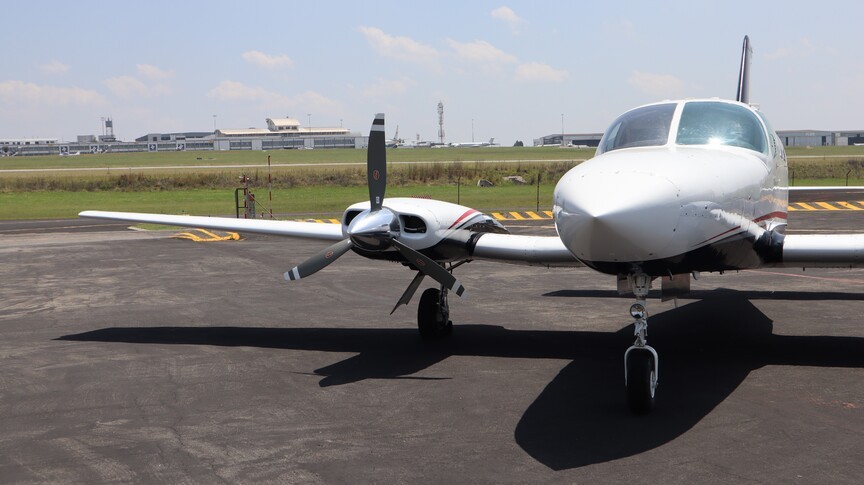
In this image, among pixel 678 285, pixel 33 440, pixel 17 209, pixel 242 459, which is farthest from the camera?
pixel 17 209

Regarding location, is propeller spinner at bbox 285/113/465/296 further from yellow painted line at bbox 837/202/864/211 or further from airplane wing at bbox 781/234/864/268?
yellow painted line at bbox 837/202/864/211

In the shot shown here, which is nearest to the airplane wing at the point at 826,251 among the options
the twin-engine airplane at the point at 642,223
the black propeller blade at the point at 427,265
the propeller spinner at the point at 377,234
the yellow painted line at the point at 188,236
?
the twin-engine airplane at the point at 642,223

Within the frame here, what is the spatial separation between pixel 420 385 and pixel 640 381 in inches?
111

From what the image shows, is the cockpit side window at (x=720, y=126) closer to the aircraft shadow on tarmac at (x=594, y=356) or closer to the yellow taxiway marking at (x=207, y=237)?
the aircraft shadow on tarmac at (x=594, y=356)

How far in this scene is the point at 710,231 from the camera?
28.9 ft

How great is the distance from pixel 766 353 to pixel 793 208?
2906cm

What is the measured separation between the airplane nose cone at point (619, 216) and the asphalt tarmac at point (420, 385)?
180 cm

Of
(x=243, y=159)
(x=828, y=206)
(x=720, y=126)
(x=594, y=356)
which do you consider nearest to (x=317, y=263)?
(x=594, y=356)

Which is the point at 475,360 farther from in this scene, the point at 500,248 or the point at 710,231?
the point at 710,231

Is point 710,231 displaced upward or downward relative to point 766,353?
upward

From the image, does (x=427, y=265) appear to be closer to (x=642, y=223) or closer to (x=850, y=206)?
(x=642, y=223)

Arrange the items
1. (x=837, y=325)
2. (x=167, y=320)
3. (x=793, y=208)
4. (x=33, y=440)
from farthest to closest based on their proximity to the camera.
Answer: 1. (x=793, y=208)
2. (x=167, y=320)
3. (x=837, y=325)
4. (x=33, y=440)

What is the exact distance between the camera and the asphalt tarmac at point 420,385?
7.63 metres

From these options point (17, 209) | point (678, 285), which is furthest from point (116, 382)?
point (17, 209)
